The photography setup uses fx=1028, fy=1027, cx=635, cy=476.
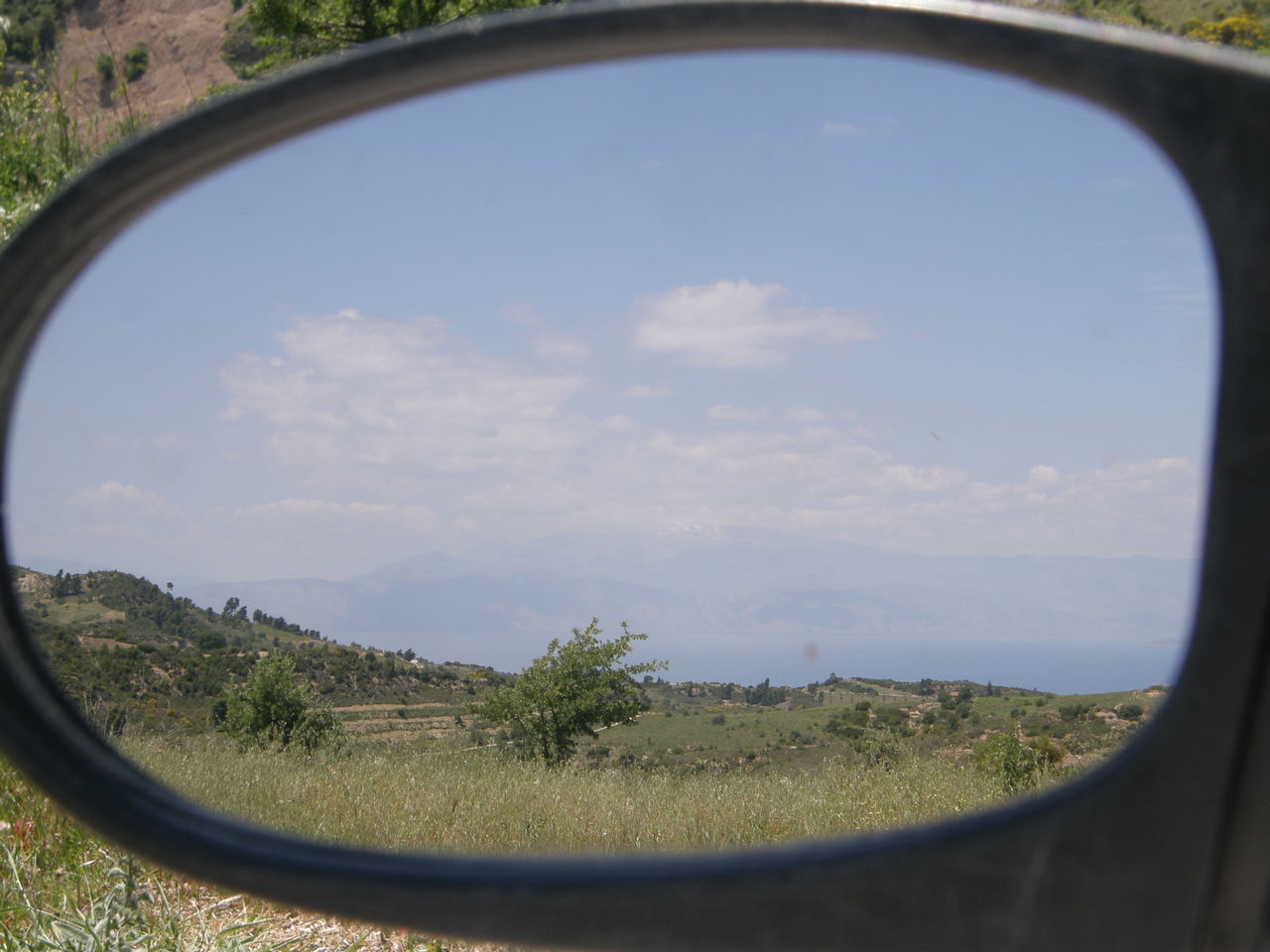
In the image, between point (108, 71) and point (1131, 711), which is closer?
point (1131, 711)

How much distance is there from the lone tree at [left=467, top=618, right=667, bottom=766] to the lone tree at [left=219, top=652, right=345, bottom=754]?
4.11ft

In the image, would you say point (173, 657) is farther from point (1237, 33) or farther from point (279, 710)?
point (1237, 33)

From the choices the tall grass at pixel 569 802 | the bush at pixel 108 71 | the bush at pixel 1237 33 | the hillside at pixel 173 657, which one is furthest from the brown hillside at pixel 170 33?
the tall grass at pixel 569 802

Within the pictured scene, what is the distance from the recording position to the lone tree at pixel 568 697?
768 centimetres

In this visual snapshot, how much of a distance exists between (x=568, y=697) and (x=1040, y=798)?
304 inches

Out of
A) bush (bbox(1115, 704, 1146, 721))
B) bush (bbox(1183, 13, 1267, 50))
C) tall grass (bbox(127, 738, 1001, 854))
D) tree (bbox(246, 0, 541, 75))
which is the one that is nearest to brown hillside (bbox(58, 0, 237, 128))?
tree (bbox(246, 0, 541, 75))

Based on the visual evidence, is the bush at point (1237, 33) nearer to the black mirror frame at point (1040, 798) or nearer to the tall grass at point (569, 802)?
the tall grass at point (569, 802)

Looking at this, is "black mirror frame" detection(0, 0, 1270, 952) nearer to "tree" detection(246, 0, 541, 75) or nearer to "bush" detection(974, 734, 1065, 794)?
"bush" detection(974, 734, 1065, 794)

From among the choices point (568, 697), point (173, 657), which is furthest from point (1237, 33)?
point (173, 657)

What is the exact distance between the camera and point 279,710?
724cm

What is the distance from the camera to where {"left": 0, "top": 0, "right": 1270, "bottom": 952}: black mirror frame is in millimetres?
622

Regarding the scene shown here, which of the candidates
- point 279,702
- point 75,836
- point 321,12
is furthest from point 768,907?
point 321,12

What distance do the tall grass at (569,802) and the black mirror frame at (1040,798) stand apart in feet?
3.44

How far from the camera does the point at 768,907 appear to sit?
0.70m
